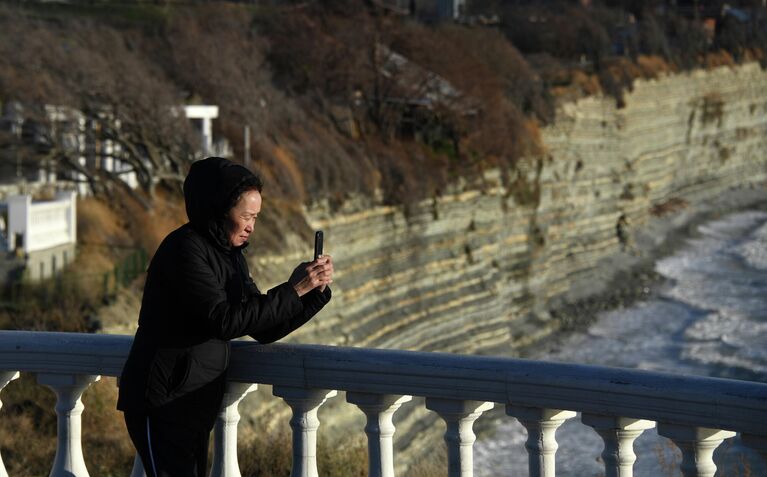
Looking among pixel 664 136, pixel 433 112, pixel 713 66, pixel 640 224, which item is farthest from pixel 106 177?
pixel 713 66

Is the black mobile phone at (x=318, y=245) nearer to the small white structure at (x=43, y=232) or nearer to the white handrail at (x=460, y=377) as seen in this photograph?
the white handrail at (x=460, y=377)

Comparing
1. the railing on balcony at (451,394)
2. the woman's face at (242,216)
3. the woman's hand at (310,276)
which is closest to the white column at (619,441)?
the railing on balcony at (451,394)

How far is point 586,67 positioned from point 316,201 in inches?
960

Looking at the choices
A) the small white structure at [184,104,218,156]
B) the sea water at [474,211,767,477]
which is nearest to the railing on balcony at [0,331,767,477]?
the sea water at [474,211,767,477]

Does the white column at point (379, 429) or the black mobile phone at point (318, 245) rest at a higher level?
the black mobile phone at point (318, 245)

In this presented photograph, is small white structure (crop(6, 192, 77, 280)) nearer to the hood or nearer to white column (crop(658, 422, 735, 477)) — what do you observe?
the hood

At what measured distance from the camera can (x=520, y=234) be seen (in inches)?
1389

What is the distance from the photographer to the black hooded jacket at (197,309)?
4211 mm

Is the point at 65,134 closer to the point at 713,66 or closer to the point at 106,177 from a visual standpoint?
the point at 106,177

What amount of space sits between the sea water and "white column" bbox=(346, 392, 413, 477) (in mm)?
10978

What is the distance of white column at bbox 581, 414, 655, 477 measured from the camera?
423cm

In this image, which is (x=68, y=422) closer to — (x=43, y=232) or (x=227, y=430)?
(x=227, y=430)

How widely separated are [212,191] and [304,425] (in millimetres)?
982

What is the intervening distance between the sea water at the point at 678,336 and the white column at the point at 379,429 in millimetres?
10978
